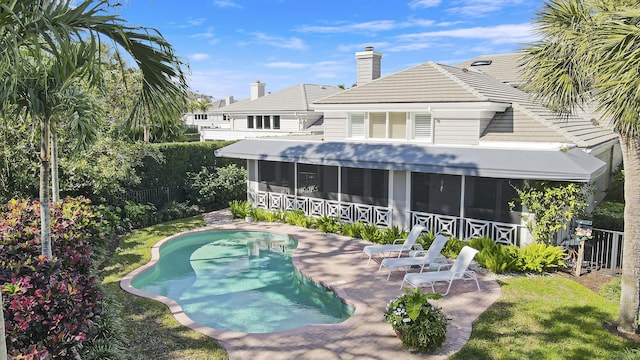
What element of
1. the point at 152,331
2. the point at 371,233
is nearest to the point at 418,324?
the point at 152,331

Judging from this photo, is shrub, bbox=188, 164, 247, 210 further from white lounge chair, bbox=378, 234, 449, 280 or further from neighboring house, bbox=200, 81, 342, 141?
white lounge chair, bbox=378, 234, 449, 280

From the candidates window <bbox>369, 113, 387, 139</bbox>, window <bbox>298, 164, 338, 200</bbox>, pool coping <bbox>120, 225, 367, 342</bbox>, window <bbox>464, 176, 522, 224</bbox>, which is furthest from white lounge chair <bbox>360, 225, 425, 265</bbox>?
window <bbox>298, 164, 338, 200</bbox>

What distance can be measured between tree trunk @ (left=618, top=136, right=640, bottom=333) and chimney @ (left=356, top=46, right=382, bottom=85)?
63.4ft

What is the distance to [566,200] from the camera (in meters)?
17.6

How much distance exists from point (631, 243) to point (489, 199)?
35.7 ft

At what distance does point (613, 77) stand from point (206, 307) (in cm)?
1300

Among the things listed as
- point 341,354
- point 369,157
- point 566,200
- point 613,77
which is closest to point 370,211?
point 369,157

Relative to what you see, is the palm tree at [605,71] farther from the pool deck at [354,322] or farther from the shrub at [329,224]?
the shrub at [329,224]

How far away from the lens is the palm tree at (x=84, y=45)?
554cm

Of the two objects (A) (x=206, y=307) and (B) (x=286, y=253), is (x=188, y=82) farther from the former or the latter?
(B) (x=286, y=253)

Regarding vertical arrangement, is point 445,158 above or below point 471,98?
below

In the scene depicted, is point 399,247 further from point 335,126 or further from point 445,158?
point 335,126

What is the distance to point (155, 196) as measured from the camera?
27.7 metres

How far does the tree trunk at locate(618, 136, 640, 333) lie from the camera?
38.6ft
